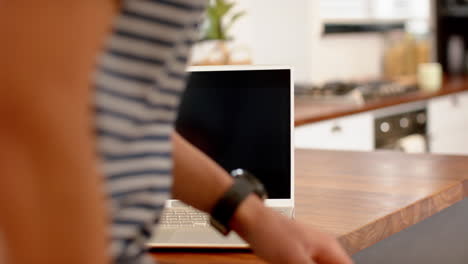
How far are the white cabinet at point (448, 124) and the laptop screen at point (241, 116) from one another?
2830 millimetres

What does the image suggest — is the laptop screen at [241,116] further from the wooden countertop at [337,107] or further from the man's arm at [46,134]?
the wooden countertop at [337,107]

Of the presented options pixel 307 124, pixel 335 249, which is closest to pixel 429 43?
pixel 307 124

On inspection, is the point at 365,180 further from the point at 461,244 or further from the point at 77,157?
the point at 77,157

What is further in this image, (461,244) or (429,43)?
(429,43)

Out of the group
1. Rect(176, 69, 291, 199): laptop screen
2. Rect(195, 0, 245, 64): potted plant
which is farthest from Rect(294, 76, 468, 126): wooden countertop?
Rect(176, 69, 291, 199): laptop screen

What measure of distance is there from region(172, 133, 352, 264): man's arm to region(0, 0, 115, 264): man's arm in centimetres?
34

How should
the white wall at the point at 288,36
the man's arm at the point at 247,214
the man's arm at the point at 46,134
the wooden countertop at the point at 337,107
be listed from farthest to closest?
1. the white wall at the point at 288,36
2. the wooden countertop at the point at 337,107
3. the man's arm at the point at 247,214
4. the man's arm at the point at 46,134

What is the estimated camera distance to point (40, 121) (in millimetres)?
408

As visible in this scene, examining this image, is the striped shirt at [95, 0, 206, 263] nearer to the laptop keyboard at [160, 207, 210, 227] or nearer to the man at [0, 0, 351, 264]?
the man at [0, 0, 351, 264]

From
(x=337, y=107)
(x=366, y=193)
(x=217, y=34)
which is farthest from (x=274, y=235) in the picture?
(x=337, y=107)

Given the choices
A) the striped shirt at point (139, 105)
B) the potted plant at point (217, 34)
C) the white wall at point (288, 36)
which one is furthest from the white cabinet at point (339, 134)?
the striped shirt at point (139, 105)

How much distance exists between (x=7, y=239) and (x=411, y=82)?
391cm

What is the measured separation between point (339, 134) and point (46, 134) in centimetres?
278

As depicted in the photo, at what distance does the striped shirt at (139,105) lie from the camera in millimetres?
496
